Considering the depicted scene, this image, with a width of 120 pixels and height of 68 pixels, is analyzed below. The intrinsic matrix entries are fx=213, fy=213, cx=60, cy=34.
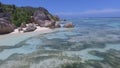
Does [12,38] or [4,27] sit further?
[4,27]

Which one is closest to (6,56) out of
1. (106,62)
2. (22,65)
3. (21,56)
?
(21,56)

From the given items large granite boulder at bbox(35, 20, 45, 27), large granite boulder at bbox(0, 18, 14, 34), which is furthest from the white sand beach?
large granite boulder at bbox(35, 20, 45, 27)

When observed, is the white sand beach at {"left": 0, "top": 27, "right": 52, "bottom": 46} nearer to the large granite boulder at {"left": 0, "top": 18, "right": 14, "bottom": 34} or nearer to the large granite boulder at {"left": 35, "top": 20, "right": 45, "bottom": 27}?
the large granite boulder at {"left": 0, "top": 18, "right": 14, "bottom": 34}

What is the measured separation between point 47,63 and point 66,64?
1.01 meters

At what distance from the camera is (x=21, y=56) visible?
42.0ft

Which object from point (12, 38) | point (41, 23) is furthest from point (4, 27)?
point (41, 23)

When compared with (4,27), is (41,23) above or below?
below

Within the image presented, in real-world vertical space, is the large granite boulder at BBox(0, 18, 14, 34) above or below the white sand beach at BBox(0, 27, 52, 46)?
above

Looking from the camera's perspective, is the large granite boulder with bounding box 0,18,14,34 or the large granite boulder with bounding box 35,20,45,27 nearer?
the large granite boulder with bounding box 0,18,14,34

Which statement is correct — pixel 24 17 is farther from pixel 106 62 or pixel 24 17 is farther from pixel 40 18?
pixel 106 62

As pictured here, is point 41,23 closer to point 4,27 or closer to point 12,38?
point 4,27

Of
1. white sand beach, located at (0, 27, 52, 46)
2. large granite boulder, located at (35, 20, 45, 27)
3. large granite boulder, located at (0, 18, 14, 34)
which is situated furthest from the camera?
large granite boulder, located at (35, 20, 45, 27)

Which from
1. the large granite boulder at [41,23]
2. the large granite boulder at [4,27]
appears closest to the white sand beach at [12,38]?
the large granite boulder at [4,27]

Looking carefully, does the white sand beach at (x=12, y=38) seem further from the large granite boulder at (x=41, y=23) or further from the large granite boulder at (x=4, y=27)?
the large granite boulder at (x=41, y=23)
